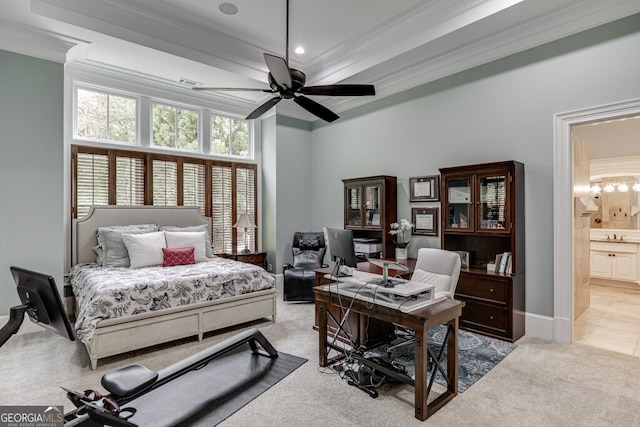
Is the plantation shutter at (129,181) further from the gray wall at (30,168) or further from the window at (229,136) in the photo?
the window at (229,136)

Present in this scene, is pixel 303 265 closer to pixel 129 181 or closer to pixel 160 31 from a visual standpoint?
pixel 129 181

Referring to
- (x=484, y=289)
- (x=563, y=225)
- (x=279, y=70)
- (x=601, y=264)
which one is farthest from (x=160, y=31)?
(x=601, y=264)

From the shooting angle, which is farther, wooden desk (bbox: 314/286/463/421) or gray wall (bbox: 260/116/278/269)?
gray wall (bbox: 260/116/278/269)

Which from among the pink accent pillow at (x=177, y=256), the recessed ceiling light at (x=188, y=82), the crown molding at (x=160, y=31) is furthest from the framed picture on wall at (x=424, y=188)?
the recessed ceiling light at (x=188, y=82)

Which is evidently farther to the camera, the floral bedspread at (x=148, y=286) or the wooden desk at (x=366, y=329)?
the wooden desk at (x=366, y=329)

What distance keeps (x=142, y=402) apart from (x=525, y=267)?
3919 mm

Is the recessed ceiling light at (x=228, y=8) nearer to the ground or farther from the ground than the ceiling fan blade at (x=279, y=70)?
farther from the ground

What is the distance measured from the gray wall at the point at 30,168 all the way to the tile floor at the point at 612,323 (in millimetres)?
6119

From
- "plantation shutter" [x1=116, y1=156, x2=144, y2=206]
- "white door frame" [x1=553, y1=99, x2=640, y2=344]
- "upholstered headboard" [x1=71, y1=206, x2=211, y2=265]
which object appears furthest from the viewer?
"plantation shutter" [x1=116, y1=156, x2=144, y2=206]

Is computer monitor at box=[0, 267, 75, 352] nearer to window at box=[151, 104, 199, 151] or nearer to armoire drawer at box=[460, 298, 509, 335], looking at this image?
armoire drawer at box=[460, 298, 509, 335]

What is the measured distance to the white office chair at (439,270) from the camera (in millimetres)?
3129

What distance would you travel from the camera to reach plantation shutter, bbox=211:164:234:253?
19.8 feet

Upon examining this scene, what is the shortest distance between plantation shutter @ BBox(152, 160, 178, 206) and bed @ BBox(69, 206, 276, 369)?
64cm

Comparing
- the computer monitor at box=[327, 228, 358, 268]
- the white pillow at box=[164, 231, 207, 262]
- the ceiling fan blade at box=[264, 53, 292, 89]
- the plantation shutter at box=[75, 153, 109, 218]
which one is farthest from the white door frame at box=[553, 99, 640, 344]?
the plantation shutter at box=[75, 153, 109, 218]
